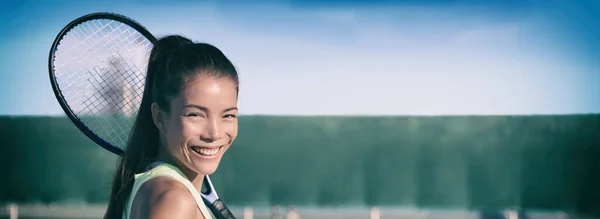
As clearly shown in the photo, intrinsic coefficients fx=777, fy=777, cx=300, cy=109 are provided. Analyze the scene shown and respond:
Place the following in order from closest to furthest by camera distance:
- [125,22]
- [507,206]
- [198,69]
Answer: [198,69]
[125,22]
[507,206]

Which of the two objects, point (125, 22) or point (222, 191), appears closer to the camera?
point (125, 22)

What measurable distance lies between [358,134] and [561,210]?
11.9 feet

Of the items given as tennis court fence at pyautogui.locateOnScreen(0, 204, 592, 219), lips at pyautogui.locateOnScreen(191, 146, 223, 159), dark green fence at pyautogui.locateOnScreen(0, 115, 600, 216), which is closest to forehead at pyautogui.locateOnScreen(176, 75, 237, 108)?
lips at pyautogui.locateOnScreen(191, 146, 223, 159)

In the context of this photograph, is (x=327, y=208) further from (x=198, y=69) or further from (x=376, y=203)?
(x=198, y=69)

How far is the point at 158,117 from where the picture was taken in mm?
1889

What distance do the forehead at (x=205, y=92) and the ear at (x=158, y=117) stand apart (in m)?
0.09

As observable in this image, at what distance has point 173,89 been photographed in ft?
5.98

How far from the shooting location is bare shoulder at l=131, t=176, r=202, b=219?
158cm

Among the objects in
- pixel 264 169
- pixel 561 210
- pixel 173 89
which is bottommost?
pixel 561 210

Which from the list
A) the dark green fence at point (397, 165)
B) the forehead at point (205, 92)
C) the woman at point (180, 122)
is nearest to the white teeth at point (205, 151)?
the woman at point (180, 122)

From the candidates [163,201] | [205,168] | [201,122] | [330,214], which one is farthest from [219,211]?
[330,214]

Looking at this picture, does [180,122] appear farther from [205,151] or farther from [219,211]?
[219,211]

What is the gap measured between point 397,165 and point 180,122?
11699 millimetres

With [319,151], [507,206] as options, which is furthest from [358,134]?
[507,206]
